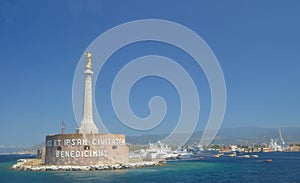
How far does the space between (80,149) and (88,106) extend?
21.1ft

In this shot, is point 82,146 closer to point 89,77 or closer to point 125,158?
point 125,158

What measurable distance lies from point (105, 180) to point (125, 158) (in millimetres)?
14815

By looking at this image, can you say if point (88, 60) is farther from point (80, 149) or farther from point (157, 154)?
point (157, 154)

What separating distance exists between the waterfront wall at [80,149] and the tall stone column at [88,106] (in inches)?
101

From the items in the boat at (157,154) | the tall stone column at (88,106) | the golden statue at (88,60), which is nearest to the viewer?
the tall stone column at (88,106)

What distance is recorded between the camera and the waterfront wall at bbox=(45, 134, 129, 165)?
134 ft

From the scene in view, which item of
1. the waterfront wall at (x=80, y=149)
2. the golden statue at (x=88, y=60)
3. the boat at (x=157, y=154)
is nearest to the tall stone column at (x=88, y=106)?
the golden statue at (x=88, y=60)

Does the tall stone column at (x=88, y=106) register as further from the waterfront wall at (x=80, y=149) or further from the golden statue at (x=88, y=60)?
the waterfront wall at (x=80, y=149)

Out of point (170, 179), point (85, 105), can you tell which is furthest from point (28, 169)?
point (170, 179)

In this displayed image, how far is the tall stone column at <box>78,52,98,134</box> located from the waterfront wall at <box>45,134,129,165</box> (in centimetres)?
257

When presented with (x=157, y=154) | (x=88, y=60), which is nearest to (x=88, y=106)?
(x=88, y=60)

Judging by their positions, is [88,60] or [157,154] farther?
[157,154]

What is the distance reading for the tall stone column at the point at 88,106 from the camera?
144 ft

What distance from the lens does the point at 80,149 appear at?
135ft
